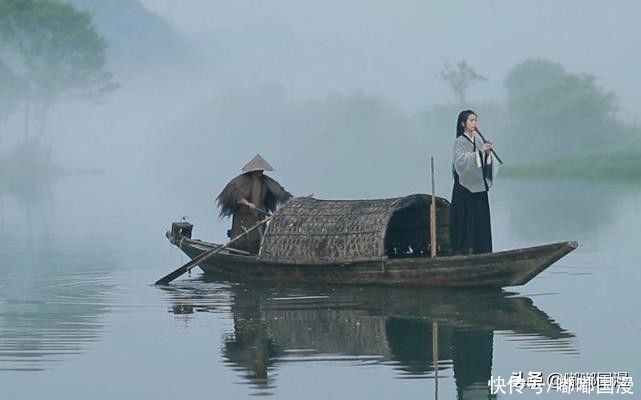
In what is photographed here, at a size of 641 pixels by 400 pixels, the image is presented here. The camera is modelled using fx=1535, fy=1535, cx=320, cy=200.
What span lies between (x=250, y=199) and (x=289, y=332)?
440 centimetres

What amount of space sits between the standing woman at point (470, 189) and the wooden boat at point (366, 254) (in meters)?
0.36

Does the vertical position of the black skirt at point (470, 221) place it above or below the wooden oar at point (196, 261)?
above

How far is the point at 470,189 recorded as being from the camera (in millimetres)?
14648

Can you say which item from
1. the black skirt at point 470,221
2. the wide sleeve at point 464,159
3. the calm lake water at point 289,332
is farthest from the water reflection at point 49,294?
the wide sleeve at point 464,159

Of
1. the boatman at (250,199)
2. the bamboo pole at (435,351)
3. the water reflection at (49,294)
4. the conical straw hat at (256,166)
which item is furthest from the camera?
the boatman at (250,199)

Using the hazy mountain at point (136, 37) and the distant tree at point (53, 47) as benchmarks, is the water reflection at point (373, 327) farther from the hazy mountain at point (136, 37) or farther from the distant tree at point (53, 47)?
the hazy mountain at point (136, 37)

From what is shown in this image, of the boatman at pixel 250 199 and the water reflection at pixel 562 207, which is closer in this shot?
the boatman at pixel 250 199

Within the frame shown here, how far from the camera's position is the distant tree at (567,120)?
219 ft

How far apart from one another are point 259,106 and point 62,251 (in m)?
79.3

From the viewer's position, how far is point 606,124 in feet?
221

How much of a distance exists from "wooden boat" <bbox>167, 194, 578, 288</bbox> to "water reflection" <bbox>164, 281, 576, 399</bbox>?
0.14 m

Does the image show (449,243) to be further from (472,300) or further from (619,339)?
(619,339)

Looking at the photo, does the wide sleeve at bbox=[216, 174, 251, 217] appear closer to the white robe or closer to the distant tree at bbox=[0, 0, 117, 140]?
the white robe

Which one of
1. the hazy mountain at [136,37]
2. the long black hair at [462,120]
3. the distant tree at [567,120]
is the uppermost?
the hazy mountain at [136,37]
